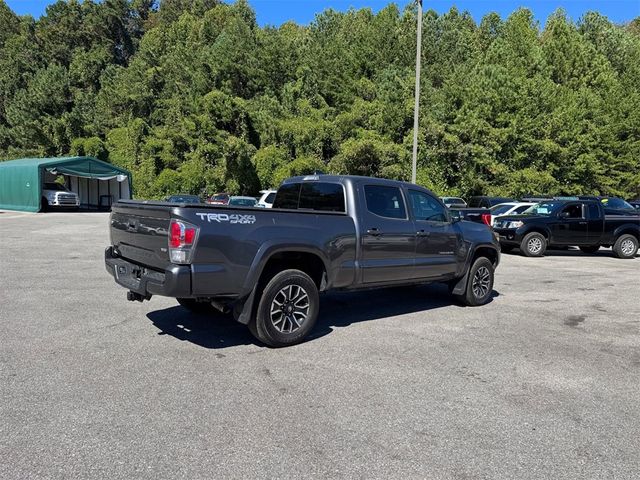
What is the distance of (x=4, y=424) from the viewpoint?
376 centimetres

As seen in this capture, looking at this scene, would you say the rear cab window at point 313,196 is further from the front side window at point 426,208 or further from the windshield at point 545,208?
the windshield at point 545,208

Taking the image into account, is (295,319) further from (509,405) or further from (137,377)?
(509,405)

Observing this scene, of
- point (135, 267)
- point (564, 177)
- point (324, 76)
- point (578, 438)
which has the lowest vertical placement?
point (578, 438)

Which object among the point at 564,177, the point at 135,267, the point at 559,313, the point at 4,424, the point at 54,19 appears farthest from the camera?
the point at 54,19

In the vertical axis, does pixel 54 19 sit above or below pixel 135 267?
above

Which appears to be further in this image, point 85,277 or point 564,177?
point 564,177

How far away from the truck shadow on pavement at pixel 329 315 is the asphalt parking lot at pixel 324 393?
0.16 ft

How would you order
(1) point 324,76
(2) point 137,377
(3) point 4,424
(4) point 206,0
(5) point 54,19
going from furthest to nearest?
(4) point 206,0 < (5) point 54,19 < (1) point 324,76 < (2) point 137,377 < (3) point 4,424

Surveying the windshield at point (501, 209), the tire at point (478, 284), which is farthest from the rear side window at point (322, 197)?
the windshield at point (501, 209)

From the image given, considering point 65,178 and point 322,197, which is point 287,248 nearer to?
point 322,197

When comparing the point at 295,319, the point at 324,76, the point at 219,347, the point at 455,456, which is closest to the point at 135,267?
the point at 219,347

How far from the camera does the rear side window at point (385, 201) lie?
671 centimetres

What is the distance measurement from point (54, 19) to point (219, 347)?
78.7 metres

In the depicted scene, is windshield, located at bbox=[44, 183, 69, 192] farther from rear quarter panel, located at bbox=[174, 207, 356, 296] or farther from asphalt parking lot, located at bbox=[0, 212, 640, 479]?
rear quarter panel, located at bbox=[174, 207, 356, 296]
